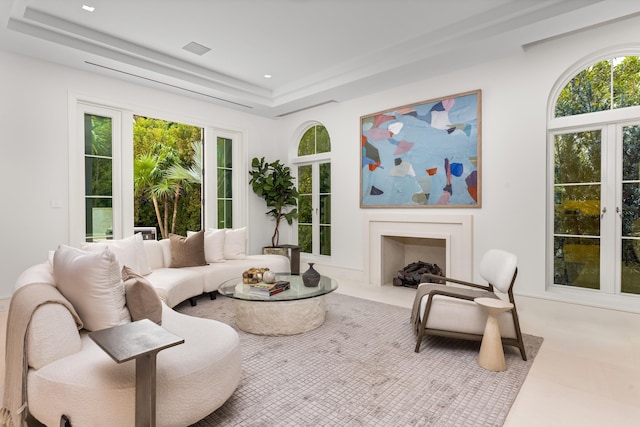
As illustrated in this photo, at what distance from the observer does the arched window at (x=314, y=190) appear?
6109 millimetres

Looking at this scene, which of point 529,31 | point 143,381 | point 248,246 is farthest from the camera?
point 248,246

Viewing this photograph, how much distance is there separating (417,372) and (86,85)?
503 centimetres

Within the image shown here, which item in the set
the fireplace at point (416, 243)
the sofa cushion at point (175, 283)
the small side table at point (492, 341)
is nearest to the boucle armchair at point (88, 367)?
the sofa cushion at point (175, 283)

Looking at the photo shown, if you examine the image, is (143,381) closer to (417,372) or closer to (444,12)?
(417,372)

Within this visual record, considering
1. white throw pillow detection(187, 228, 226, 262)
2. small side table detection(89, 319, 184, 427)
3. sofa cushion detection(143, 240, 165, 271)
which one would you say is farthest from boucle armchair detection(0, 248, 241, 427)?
white throw pillow detection(187, 228, 226, 262)

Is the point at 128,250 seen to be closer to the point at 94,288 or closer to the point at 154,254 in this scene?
the point at 154,254

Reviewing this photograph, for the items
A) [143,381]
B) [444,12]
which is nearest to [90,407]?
[143,381]

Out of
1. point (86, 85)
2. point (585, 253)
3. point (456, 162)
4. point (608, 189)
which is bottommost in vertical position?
point (585, 253)

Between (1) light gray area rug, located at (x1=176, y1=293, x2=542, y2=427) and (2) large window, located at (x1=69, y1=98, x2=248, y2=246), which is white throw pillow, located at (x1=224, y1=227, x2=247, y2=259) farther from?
(1) light gray area rug, located at (x1=176, y1=293, x2=542, y2=427)

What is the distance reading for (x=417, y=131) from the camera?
484 cm

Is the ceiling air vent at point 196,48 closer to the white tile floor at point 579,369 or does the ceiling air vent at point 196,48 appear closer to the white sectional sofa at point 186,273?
the white sectional sofa at point 186,273

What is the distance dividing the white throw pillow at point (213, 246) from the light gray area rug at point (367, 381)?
1.76m

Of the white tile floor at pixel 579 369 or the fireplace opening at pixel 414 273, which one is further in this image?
the fireplace opening at pixel 414 273

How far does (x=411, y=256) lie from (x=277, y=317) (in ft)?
10.4
